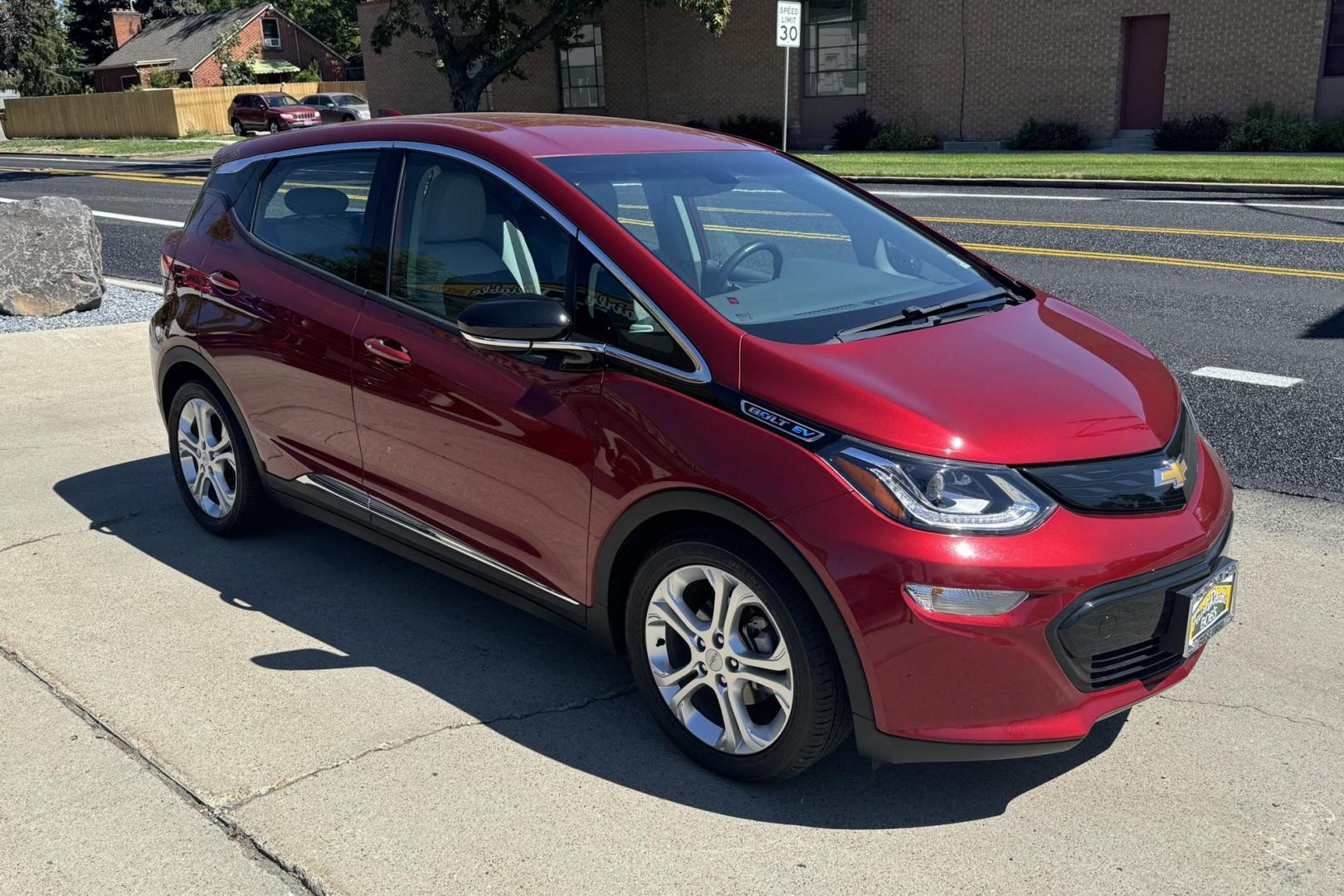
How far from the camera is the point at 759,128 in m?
32.8

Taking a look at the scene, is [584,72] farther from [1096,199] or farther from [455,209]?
[455,209]

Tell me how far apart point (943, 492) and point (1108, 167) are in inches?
752

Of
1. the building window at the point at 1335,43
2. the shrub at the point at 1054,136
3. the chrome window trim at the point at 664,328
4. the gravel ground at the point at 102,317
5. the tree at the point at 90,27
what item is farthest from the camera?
the tree at the point at 90,27

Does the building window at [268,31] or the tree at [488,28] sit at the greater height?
the building window at [268,31]

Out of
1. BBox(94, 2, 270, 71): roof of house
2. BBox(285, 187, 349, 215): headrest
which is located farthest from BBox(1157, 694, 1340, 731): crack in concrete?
BBox(94, 2, 270, 71): roof of house

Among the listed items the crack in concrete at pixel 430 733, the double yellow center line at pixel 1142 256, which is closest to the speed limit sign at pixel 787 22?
the double yellow center line at pixel 1142 256

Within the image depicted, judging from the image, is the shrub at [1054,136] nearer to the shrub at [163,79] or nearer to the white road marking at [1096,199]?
the white road marking at [1096,199]

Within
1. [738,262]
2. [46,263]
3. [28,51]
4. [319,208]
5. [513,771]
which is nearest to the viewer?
[513,771]

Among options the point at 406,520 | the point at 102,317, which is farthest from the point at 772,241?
the point at 102,317

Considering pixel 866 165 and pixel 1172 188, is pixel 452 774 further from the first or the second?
pixel 866 165

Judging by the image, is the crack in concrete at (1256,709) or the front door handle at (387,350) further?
the front door handle at (387,350)

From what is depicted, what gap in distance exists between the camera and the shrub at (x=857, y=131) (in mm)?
30781

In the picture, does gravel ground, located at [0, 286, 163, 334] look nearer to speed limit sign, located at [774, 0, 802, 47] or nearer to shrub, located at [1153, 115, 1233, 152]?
speed limit sign, located at [774, 0, 802, 47]

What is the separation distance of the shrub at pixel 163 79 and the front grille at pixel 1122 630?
68176 millimetres
